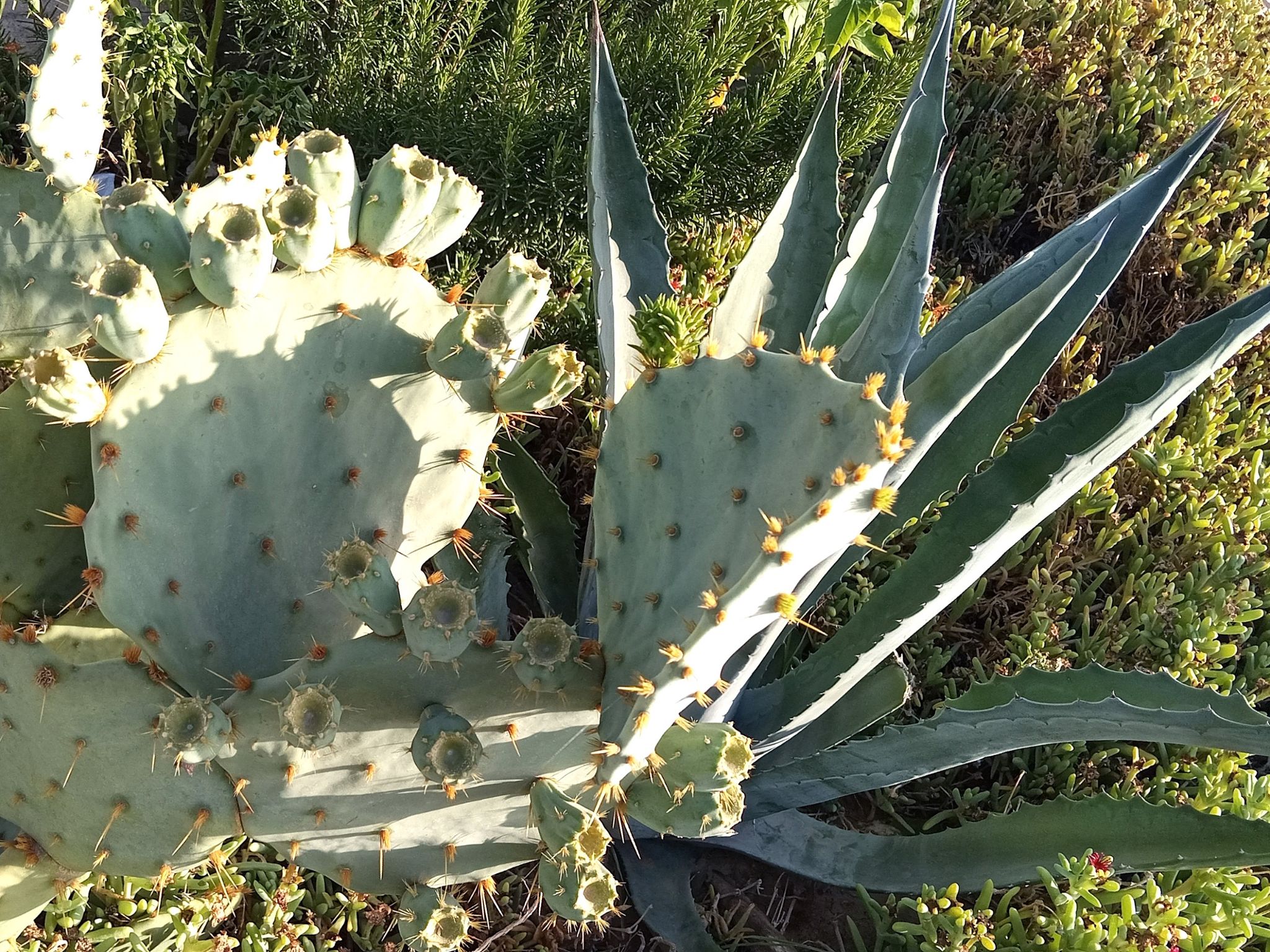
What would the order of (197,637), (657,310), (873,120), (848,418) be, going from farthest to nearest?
(873,120) < (657,310) < (197,637) < (848,418)

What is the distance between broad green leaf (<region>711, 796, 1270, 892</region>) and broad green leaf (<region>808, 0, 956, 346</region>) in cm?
95

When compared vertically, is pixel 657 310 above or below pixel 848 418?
below

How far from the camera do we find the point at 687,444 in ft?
4.64

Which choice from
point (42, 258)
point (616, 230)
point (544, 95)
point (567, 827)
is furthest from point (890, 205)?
point (42, 258)

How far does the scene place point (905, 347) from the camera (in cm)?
163

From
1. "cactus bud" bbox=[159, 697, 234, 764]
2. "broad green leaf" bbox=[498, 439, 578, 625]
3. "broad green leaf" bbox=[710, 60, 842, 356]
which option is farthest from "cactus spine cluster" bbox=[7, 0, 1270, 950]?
"broad green leaf" bbox=[498, 439, 578, 625]

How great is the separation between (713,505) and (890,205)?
87cm

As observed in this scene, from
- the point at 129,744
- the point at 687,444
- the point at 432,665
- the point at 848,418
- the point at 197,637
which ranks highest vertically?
the point at 848,418

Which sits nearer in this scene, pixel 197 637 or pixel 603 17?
pixel 197 637

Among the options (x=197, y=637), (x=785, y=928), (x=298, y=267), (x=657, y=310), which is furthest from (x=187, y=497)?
(x=785, y=928)

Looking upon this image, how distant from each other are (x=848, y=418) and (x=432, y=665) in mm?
670

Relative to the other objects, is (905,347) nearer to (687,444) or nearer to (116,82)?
(687,444)

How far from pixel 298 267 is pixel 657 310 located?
27.6 inches

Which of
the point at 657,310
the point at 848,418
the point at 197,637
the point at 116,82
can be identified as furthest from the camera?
the point at 116,82
